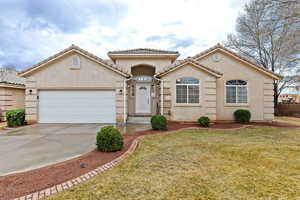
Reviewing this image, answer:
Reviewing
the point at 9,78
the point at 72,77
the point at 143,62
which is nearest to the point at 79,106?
the point at 72,77

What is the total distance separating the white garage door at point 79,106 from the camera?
1118 cm

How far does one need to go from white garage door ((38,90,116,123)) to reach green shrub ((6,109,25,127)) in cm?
147

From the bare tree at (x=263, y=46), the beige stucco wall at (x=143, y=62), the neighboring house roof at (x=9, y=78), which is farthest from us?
the bare tree at (x=263, y=46)

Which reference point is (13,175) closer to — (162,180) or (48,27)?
(162,180)

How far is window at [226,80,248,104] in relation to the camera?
1223 centimetres

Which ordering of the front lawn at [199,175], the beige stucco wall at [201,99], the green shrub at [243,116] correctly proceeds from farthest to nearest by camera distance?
the green shrub at [243,116] < the beige stucco wall at [201,99] < the front lawn at [199,175]

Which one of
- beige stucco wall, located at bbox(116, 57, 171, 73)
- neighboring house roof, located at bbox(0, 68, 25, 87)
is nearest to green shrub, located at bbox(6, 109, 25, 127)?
neighboring house roof, located at bbox(0, 68, 25, 87)

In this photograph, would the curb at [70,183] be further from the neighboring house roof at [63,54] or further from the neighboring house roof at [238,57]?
the neighboring house roof at [238,57]

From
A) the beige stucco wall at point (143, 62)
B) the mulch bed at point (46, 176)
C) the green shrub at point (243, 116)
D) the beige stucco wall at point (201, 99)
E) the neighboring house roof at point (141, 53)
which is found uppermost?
the neighboring house roof at point (141, 53)

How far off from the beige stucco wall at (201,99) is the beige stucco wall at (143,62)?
303cm

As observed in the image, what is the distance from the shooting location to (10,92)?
12.9 metres

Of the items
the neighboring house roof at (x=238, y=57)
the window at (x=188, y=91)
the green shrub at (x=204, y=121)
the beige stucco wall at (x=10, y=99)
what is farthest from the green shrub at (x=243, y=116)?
the beige stucco wall at (x=10, y=99)

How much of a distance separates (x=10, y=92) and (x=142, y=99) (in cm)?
1066

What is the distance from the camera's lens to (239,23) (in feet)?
65.1
